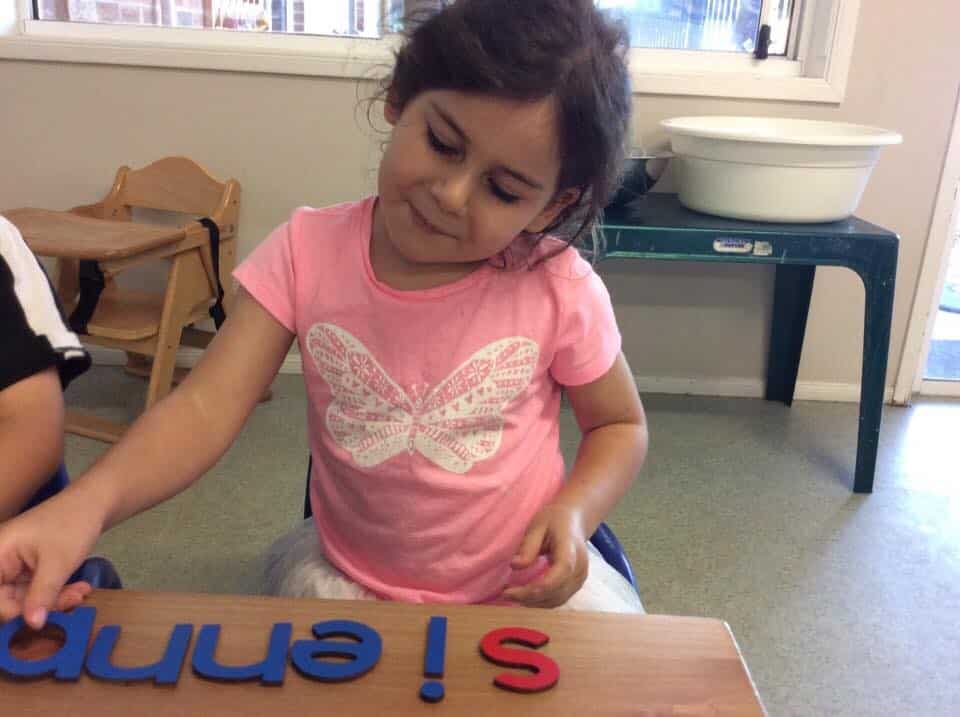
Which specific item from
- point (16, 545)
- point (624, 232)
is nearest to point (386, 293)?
point (16, 545)

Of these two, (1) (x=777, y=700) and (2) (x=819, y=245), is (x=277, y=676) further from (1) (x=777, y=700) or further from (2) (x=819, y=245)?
(2) (x=819, y=245)

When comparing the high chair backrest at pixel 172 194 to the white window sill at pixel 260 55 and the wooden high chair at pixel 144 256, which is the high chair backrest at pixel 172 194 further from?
the white window sill at pixel 260 55

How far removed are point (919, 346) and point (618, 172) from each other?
1.91 metres

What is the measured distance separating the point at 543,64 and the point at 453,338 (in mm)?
233

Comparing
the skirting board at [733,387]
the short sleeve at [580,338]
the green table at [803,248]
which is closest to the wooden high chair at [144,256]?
the skirting board at [733,387]

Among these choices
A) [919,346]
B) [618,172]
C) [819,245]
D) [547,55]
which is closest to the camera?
[547,55]

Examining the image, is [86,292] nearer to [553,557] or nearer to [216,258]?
[216,258]

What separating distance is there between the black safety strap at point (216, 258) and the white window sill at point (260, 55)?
0.42m

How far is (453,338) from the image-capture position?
2.37 ft

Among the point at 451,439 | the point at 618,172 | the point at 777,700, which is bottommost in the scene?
the point at 777,700

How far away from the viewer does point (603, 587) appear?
736mm

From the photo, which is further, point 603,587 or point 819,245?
point 819,245

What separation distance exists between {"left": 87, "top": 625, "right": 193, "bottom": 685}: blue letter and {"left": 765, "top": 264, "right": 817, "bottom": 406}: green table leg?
6.54 feet

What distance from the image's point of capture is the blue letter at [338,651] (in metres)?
0.44
